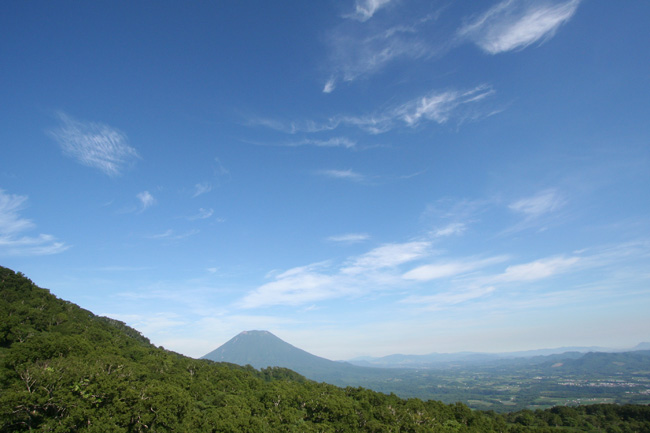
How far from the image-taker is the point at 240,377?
240 feet

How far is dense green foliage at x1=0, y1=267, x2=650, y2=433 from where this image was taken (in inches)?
1303

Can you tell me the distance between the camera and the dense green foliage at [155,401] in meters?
33.1

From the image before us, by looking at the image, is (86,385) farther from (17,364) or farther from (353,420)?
(353,420)

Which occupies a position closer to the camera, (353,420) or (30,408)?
(30,408)

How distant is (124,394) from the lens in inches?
1473

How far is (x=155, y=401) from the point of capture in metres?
38.6

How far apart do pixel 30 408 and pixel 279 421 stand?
2889 centimetres

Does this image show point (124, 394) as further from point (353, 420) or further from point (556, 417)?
point (556, 417)

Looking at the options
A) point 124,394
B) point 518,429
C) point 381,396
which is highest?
point 124,394

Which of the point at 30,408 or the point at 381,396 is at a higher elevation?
the point at 30,408

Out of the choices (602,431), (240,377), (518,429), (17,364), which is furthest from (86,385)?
(602,431)

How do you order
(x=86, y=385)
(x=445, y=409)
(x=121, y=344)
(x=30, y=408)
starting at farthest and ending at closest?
(x=121, y=344) → (x=445, y=409) → (x=86, y=385) → (x=30, y=408)

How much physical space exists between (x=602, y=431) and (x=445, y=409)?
1875 inches

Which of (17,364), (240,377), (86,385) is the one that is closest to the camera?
(86,385)
